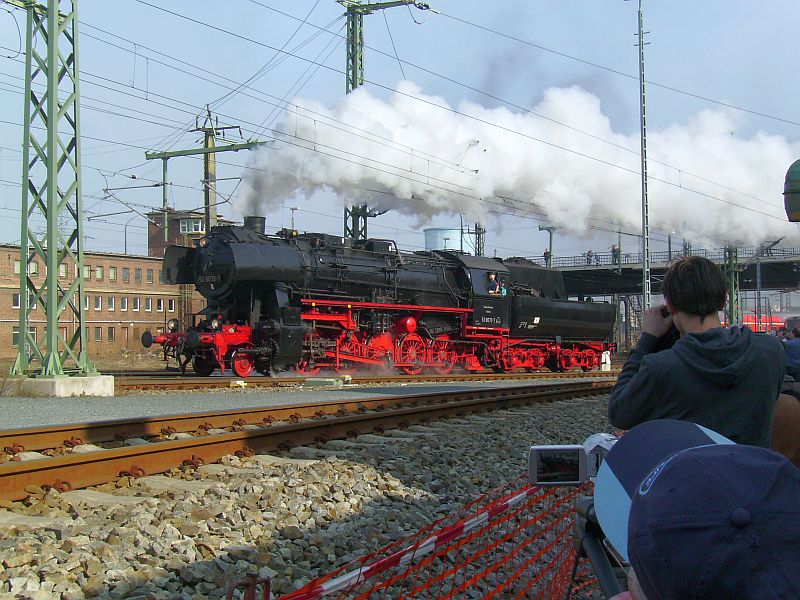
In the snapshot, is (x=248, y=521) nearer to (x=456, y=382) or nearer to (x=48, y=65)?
(x=48, y=65)

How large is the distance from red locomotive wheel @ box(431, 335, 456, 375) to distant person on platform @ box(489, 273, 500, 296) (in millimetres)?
2005

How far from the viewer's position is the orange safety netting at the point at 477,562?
130 inches

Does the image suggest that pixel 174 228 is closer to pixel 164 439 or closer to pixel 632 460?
pixel 164 439

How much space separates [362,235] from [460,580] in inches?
904

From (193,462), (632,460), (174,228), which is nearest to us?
(632,460)

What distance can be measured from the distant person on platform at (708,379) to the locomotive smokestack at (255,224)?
18341 mm

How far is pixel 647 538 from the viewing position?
1.13 meters

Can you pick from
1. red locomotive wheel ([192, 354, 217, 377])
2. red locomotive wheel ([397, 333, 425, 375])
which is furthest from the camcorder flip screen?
red locomotive wheel ([397, 333, 425, 375])

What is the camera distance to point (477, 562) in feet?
16.2

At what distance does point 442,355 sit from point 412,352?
1.30 meters

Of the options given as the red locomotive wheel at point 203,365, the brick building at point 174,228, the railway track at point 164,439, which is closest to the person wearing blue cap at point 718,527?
the railway track at point 164,439

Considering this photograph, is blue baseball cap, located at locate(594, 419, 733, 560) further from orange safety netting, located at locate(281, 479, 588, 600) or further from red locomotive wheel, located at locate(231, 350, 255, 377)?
red locomotive wheel, located at locate(231, 350, 255, 377)

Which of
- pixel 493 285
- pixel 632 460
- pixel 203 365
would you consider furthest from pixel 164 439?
pixel 493 285

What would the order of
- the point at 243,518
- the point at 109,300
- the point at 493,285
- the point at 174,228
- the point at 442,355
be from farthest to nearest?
the point at 174,228
the point at 109,300
the point at 493,285
the point at 442,355
the point at 243,518
